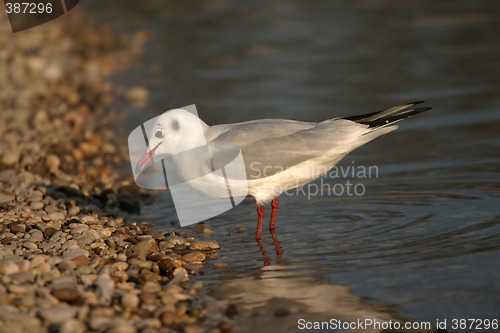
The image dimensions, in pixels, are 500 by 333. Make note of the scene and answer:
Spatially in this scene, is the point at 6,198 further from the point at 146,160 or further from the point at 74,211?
the point at 146,160

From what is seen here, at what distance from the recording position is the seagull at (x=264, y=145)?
704 centimetres

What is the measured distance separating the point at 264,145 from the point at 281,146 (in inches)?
5.7

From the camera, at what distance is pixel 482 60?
12.9 metres

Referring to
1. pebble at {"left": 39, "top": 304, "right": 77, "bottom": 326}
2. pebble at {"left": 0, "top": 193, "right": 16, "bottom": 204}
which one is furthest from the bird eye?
pebble at {"left": 39, "top": 304, "right": 77, "bottom": 326}

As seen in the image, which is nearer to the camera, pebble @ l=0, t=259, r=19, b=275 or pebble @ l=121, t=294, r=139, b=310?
pebble @ l=121, t=294, r=139, b=310

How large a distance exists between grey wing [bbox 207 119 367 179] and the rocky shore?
802 millimetres

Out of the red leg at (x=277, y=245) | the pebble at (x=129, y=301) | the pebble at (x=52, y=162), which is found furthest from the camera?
the pebble at (x=52, y=162)

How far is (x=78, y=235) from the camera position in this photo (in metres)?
6.82

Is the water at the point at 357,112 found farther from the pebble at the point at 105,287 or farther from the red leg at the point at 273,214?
the pebble at the point at 105,287

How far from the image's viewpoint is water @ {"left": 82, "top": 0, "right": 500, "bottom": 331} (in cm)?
598

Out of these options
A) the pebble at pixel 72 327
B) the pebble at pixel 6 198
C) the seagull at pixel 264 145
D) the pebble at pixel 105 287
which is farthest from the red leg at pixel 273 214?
the pebble at pixel 72 327

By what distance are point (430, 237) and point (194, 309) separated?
229 cm

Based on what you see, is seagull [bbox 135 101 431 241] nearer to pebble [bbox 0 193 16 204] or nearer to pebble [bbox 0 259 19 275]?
pebble [bbox 0 193 16 204]

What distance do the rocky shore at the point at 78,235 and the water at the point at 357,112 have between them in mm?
394
